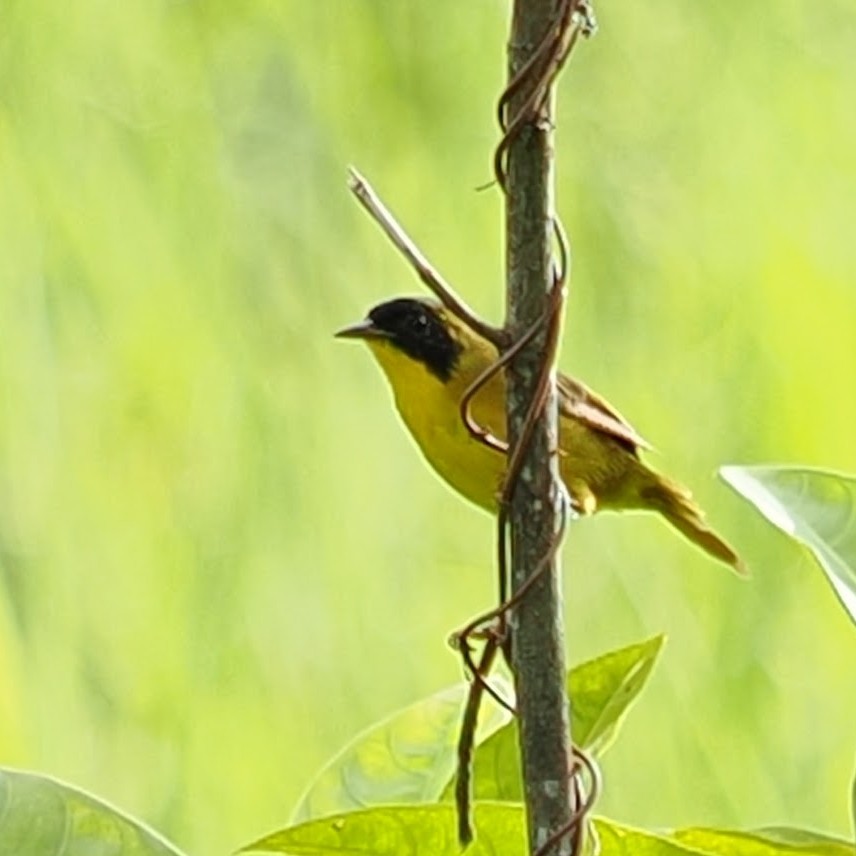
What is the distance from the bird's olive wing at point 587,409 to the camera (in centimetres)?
170

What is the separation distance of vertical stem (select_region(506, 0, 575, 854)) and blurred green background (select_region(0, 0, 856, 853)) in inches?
66.0

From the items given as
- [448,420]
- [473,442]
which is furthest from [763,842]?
[448,420]

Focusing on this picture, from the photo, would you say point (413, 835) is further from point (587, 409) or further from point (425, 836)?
point (587, 409)

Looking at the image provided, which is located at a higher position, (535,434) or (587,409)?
(587,409)

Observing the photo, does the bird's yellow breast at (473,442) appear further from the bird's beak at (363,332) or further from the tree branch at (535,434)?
the tree branch at (535,434)

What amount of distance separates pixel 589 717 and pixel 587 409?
102 cm

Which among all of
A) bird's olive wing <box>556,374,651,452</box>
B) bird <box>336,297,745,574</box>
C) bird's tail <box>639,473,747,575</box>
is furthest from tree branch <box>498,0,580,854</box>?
bird's tail <box>639,473,747,575</box>

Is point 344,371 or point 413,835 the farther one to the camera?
point 344,371

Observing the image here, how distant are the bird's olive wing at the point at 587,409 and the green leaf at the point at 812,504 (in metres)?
0.80

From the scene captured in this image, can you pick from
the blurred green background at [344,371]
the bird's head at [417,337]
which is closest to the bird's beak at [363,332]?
the bird's head at [417,337]

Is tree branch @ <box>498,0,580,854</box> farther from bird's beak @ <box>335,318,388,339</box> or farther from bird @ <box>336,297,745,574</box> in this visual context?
bird's beak @ <box>335,318,388,339</box>

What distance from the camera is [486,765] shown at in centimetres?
81

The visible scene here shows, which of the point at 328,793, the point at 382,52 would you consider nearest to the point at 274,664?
the point at 382,52

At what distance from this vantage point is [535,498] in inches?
27.0
